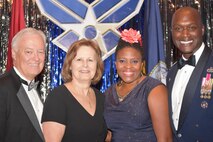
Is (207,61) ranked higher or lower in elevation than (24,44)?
lower

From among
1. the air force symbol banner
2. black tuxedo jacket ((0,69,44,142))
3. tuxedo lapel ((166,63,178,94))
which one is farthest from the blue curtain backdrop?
black tuxedo jacket ((0,69,44,142))

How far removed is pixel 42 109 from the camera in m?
2.54

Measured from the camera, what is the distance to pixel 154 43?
4406 mm

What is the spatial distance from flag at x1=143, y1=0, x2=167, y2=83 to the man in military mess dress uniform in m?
1.33

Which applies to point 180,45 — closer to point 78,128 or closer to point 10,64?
point 78,128

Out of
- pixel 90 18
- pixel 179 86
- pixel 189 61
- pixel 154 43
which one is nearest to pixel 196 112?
pixel 179 86

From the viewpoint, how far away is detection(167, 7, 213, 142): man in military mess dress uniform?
8.20ft

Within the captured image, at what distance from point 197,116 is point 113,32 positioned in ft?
8.00

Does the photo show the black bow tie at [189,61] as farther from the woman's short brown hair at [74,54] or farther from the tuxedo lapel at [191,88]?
the woman's short brown hair at [74,54]

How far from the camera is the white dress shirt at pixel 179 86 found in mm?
2682

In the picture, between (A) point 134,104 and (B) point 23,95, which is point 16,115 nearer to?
(B) point 23,95

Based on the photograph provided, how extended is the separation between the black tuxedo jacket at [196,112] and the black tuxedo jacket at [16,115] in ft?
3.76

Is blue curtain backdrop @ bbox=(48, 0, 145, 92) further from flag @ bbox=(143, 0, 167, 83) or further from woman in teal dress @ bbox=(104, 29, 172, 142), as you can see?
woman in teal dress @ bbox=(104, 29, 172, 142)

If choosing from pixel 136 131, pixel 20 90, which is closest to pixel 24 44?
pixel 20 90
